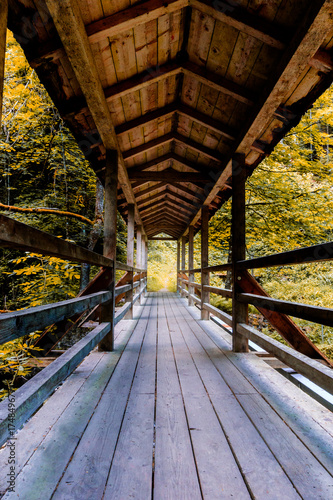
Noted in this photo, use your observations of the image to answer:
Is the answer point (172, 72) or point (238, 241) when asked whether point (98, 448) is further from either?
point (172, 72)

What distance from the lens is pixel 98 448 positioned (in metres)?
1.21

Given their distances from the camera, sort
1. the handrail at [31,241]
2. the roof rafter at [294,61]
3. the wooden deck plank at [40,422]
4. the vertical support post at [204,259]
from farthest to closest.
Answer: the vertical support post at [204,259] < the roof rafter at [294,61] < the wooden deck plank at [40,422] < the handrail at [31,241]

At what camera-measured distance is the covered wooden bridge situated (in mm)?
1038

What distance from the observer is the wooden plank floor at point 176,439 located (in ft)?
3.24

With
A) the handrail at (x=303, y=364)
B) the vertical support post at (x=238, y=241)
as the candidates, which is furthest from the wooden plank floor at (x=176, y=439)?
the vertical support post at (x=238, y=241)

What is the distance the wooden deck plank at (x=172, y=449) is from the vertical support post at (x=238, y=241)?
1.00 metres

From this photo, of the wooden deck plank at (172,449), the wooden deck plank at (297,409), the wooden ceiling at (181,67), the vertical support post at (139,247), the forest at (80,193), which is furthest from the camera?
the vertical support post at (139,247)

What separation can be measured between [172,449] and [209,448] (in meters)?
0.17

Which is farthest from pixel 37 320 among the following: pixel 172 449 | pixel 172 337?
pixel 172 337

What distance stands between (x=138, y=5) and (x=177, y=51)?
0.70 metres

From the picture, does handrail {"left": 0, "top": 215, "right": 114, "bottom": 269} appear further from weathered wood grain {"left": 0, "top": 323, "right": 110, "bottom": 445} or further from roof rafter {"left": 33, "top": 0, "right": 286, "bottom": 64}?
roof rafter {"left": 33, "top": 0, "right": 286, "bottom": 64}

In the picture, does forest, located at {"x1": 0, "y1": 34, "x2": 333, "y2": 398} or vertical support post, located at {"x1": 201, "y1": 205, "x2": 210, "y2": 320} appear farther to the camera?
forest, located at {"x1": 0, "y1": 34, "x2": 333, "y2": 398}

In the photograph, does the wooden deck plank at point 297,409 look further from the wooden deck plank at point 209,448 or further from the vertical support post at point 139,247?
the vertical support post at point 139,247

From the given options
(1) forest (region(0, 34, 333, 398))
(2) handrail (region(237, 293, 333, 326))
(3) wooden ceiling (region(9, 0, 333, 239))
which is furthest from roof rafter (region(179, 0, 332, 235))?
(1) forest (region(0, 34, 333, 398))
